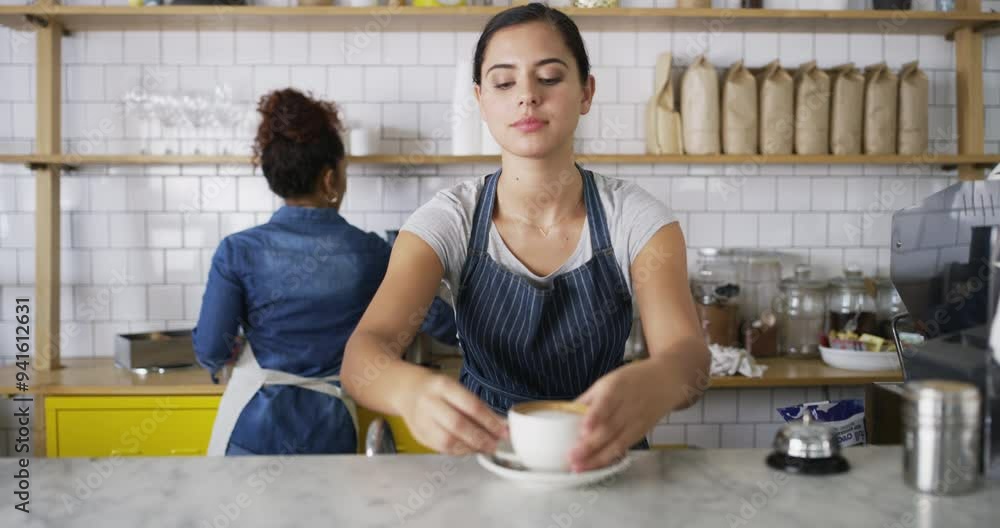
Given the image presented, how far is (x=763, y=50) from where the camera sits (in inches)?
147

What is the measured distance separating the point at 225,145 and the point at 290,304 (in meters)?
1.49

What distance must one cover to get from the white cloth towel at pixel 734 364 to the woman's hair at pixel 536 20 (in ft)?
5.69

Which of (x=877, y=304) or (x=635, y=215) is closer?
(x=635, y=215)

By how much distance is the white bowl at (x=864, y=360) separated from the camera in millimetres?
3199

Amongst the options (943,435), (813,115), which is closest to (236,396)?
(943,435)

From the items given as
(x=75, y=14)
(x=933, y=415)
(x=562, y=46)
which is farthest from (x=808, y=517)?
(x=75, y=14)

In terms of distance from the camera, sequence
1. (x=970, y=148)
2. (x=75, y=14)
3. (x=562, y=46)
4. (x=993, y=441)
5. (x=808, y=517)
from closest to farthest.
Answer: (x=808, y=517), (x=993, y=441), (x=562, y=46), (x=75, y=14), (x=970, y=148)

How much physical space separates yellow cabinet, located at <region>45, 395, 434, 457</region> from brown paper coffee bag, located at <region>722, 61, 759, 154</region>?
1.68 m

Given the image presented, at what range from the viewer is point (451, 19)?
344 cm

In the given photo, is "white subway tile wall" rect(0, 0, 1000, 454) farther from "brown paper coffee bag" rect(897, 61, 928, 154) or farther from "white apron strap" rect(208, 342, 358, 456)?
"white apron strap" rect(208, 342, 358, 456)

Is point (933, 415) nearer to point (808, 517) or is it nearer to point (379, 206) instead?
point (808, 517)

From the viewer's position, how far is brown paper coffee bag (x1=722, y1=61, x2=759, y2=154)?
3.44m

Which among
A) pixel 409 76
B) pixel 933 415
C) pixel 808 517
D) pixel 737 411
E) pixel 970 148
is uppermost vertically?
pixel 409 76

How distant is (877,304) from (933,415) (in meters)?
2.69
